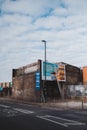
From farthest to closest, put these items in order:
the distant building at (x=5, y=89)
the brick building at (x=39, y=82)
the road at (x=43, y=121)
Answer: the distant building at (x=5, y=89)
the brick building at (x=39, y=82)
the road at (x=43, y=121)

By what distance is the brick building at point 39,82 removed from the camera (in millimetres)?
47844

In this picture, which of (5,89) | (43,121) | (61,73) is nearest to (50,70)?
(61,73)

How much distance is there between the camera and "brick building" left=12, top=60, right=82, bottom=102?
47.8 metres

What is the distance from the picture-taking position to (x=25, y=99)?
52062mm

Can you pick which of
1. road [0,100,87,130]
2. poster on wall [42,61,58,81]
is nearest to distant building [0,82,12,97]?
poster on wall [42,61,58,81]

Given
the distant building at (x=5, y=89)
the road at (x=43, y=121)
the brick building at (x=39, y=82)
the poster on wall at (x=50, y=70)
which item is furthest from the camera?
the distant building at (x=5, y=89)

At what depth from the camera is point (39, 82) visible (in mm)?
47781

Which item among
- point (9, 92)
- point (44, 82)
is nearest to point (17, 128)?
point (44, 82)

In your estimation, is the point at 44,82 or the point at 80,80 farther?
the point at 80,80

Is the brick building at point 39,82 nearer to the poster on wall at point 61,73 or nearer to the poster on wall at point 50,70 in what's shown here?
the poster on wall at point 50,70

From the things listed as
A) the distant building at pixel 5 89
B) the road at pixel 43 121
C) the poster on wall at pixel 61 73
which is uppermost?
the poster on wall at pixel 61 73

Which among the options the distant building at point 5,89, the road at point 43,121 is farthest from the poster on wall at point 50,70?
the road at point 43,121

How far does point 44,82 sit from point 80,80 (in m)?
12.6

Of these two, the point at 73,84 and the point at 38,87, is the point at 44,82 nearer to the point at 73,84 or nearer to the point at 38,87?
the point at 38,87
